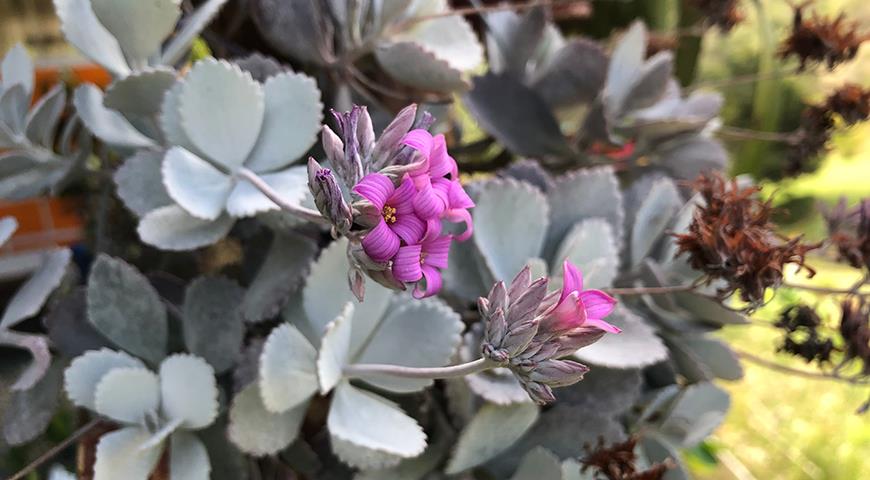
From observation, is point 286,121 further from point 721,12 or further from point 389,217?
point 721,12

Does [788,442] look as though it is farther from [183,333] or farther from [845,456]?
[183,333]

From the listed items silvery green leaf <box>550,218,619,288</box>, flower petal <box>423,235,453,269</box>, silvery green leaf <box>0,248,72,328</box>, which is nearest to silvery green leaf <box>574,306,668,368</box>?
silvery green leaf <box>550,218,619,288</box>

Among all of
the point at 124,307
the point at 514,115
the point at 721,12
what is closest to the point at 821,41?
the point at 721,12

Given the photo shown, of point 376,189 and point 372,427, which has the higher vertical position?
point 376,189

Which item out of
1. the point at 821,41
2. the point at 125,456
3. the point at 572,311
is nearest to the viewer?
the point at 572,311

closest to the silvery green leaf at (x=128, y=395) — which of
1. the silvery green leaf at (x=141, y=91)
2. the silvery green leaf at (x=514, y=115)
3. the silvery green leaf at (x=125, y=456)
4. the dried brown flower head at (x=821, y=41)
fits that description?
the silvery green leaf at (x=125, y=456)

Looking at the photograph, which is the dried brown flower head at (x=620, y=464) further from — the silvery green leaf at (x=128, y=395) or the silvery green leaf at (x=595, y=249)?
the silvery green leaf at (x=128, y=395)

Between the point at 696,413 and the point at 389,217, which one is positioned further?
the point at 696,413
